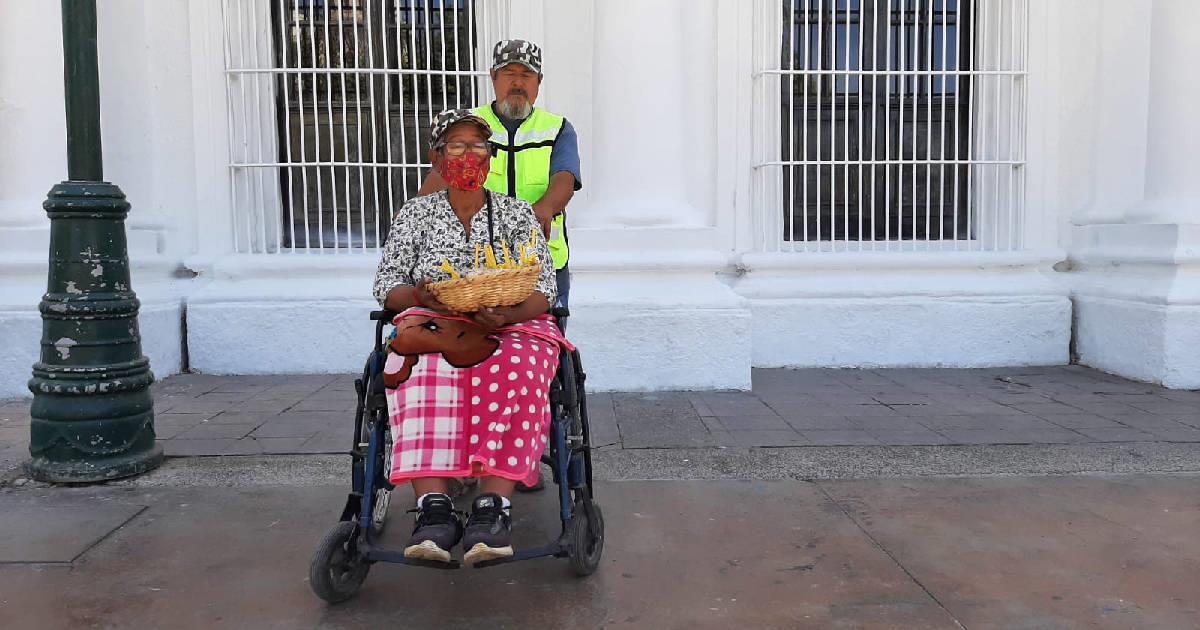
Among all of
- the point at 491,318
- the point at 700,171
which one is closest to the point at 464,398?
the point at 491,318

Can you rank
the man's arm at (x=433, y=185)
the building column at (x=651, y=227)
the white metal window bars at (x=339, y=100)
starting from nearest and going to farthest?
the man's arm at (x=433, y=185) → the building column at (x=651, y=227) → the white metal window bars at (x=339, y=100)

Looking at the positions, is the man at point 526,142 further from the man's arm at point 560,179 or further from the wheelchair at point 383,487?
the wheelchair at point 383,487

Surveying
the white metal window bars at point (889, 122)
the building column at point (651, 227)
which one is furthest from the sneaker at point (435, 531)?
the white metal window bars at point (889, 122)

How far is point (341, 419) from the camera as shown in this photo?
199 inches

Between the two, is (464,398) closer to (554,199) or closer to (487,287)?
(487,287)

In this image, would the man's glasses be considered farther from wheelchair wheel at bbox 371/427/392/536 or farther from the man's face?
wheelchair wheel at bbox 371/427/392/536

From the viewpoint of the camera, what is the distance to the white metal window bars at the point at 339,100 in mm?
6441

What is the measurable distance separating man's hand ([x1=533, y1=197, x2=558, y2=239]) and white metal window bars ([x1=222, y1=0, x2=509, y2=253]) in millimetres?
3067

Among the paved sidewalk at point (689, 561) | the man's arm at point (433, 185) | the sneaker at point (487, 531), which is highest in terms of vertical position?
the man's arm at point (433, 185)

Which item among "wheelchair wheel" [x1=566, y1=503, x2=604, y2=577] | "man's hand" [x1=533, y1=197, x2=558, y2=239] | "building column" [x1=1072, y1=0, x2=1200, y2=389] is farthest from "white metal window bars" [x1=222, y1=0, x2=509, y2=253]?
"building column" [x1=1072, y1=0, x2=1200, y2=389]

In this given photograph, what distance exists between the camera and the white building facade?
234 inches

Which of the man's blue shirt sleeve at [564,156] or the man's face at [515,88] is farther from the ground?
the man's face at [515,88]

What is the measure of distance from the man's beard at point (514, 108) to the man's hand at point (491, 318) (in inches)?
39.7

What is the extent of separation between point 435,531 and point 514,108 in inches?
66.6
